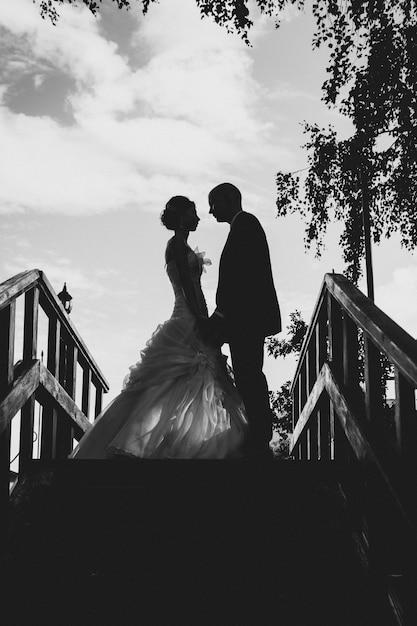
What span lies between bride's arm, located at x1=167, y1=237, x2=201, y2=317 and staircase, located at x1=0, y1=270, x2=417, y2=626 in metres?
1.16

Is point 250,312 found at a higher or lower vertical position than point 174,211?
lower

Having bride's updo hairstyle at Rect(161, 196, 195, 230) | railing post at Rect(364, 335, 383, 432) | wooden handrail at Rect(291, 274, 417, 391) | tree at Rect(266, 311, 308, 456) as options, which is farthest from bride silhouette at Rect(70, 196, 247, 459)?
tree at Rect(266, 311, 308, 456)

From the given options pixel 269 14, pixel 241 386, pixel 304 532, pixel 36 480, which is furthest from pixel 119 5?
pixel 304 532

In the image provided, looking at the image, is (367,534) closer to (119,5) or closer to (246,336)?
(246,336)

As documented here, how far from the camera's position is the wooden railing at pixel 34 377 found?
479 cm

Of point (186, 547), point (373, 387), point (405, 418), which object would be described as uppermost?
point (373, 387)

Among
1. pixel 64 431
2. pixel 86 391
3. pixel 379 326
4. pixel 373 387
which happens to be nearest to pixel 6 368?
pixel 373 387

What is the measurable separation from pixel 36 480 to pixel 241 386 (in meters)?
1.62

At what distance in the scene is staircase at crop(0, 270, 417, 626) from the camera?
329 cm

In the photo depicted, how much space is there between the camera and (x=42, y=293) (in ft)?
19.8

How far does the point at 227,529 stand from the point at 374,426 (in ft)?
3.33

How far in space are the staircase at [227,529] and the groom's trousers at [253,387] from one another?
506 millimetres

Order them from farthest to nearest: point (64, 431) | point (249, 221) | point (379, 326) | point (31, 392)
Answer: point (64, 431) < point (249, 221) < point (31, 392) < point (379, 326)

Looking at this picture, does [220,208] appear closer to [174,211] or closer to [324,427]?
[174,211]
